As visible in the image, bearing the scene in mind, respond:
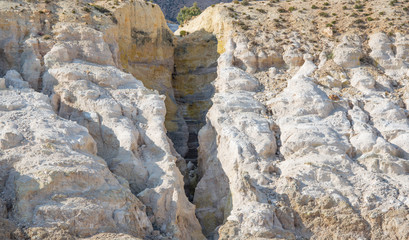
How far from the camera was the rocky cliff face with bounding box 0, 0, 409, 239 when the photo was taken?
22984 millimetres

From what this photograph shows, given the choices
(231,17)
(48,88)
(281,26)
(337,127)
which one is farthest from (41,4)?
(337,127)

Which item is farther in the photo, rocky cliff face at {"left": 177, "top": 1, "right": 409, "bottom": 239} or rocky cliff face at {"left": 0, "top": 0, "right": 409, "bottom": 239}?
rocky cliff face at {"left": 177, "top": 1, "right": 409, "bottom": 239}

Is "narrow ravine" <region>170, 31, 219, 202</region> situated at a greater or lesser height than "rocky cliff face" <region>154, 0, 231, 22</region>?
greater

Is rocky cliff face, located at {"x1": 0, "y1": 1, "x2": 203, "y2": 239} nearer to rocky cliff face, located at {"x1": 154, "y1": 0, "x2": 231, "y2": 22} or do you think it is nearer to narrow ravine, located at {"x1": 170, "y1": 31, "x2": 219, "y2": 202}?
narrow ravine, located at {"x1": 170, "y1": 31, "x2": 219, "y2": 202}

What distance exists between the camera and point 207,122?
31141mm

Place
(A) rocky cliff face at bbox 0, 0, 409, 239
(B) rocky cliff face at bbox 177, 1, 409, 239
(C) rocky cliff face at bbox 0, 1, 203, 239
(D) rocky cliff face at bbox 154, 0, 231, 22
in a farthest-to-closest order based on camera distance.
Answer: (D) rocky cliff face at bbox 154, 0, 231, 22 → (B) rocky cliff face at bbox 177, 1, 409, 239 → (A) rocky cliff face at bbox 0, 0, 409, 239 → (C) rocky cliff face at bbox 0, 1, 203, 239

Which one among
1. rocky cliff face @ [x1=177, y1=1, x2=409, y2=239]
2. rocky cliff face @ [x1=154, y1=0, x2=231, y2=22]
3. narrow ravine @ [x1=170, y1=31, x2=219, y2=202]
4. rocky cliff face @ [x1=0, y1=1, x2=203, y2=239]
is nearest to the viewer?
rocky cliff face @ [x1=0, y1=1, x2=203, y2=239]

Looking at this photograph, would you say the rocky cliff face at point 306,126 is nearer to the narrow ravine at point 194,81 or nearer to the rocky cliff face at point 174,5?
the narrow ravine at point 194,81

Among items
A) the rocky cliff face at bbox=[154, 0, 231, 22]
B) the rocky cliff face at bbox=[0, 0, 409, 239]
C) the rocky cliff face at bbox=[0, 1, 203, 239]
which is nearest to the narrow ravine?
the rocky cliff face at bbox=[0, 0, 409, 239]

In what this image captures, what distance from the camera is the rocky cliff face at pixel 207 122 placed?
2298 centimetres

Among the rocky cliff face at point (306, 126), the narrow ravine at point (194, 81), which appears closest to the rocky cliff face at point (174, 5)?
the rocky cliff face at point (306, 126)

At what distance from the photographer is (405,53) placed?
118 feet

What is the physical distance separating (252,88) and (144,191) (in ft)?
36.0

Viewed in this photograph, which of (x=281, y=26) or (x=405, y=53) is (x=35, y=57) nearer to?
(x=281, y=26)
